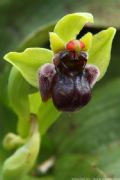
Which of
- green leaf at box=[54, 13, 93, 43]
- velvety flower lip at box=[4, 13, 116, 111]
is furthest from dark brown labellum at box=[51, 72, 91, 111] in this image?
green leaf at box=[54, 13, 93, 43]

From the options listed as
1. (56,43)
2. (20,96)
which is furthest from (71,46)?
(20,96)

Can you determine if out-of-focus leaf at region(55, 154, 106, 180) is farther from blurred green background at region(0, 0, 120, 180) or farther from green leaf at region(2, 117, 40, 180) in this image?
green leaf at region(2, 117, 40, 180)

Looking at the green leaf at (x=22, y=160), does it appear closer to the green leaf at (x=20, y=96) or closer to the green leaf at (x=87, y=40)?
the green leaf at (x=20, y=96)

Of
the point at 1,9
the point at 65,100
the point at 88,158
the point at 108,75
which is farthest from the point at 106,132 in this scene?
the point at 1,9

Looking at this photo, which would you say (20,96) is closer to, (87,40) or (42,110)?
(42,110)

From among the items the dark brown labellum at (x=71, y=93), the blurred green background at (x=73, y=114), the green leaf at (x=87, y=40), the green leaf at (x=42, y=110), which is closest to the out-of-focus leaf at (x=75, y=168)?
the blurred green background at (x=73, y=114)

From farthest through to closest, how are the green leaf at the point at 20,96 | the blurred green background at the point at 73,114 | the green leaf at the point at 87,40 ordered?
the blurred green background at the point at 73,114
the green leaf at the point at 20,96
the green leaf at the point at 87,40

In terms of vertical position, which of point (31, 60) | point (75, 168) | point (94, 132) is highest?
point (31, 60)
